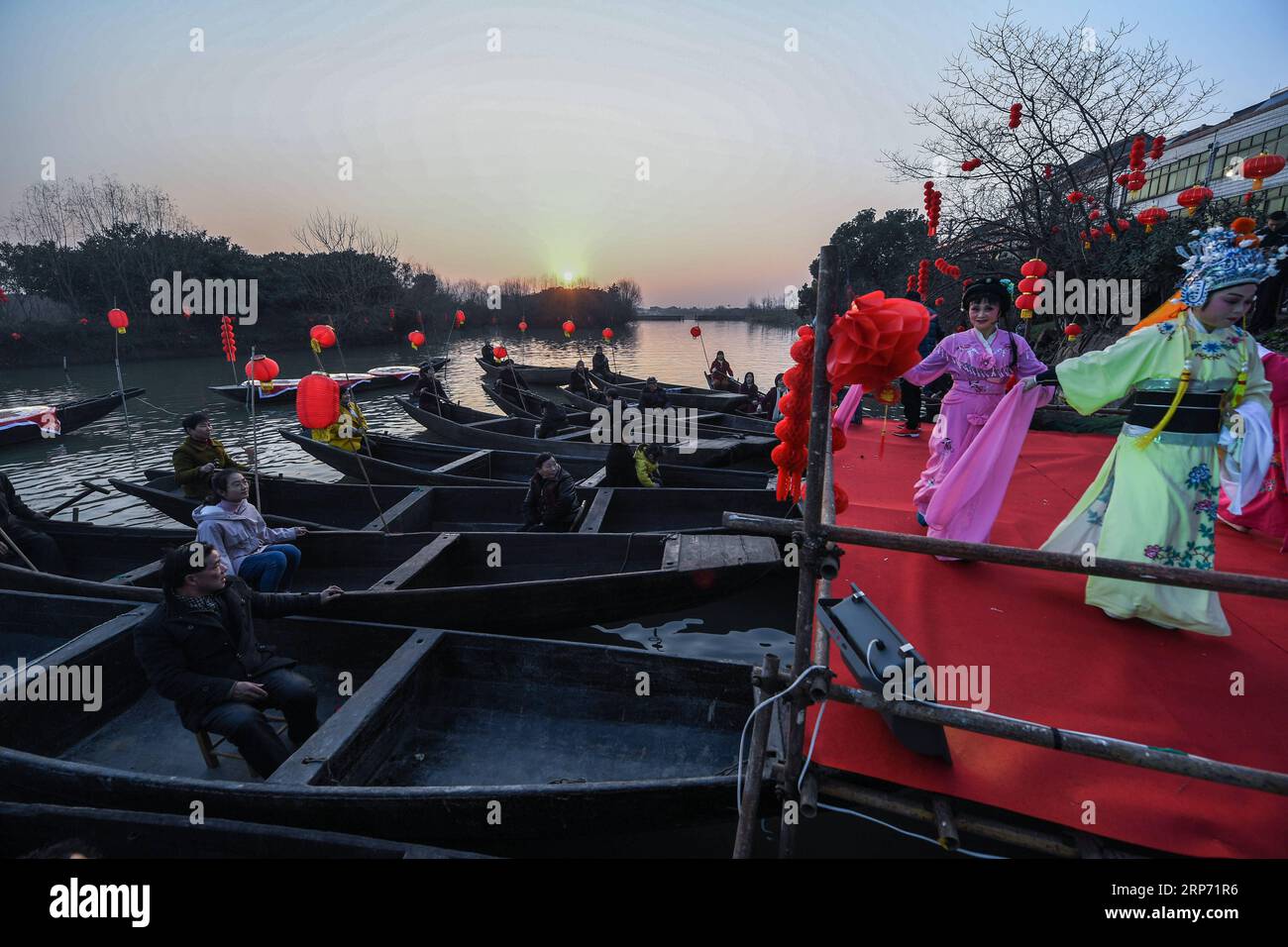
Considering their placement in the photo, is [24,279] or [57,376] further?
[24,279]

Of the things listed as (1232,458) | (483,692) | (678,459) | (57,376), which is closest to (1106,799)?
(1232,458)

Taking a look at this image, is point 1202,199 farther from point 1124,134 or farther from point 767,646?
point 767,646

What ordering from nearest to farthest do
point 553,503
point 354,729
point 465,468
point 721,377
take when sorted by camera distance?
point 354,729
point 553,503
point 465,468
point 721,377

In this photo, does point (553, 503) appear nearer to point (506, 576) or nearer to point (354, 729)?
point (506, 576)

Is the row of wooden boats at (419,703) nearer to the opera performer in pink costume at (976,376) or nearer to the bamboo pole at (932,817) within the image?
the bamboo pole at (932,817)

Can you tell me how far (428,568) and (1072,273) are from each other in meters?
15.5

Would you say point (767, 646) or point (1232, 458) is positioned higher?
point (1232, 458)

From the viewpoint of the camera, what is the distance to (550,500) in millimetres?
5777

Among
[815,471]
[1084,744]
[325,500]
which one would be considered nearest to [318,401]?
[325,500]

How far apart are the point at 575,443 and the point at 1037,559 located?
764cm

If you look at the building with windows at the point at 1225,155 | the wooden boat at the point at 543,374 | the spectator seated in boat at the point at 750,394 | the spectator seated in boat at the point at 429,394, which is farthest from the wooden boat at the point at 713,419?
the building with windows at the point at 1225,155

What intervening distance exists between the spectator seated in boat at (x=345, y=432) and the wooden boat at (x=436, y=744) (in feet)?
15.0

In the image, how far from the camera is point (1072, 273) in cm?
1298

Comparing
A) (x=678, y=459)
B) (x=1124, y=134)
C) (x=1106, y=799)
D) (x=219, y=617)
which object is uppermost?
(x=1124, y=134)
